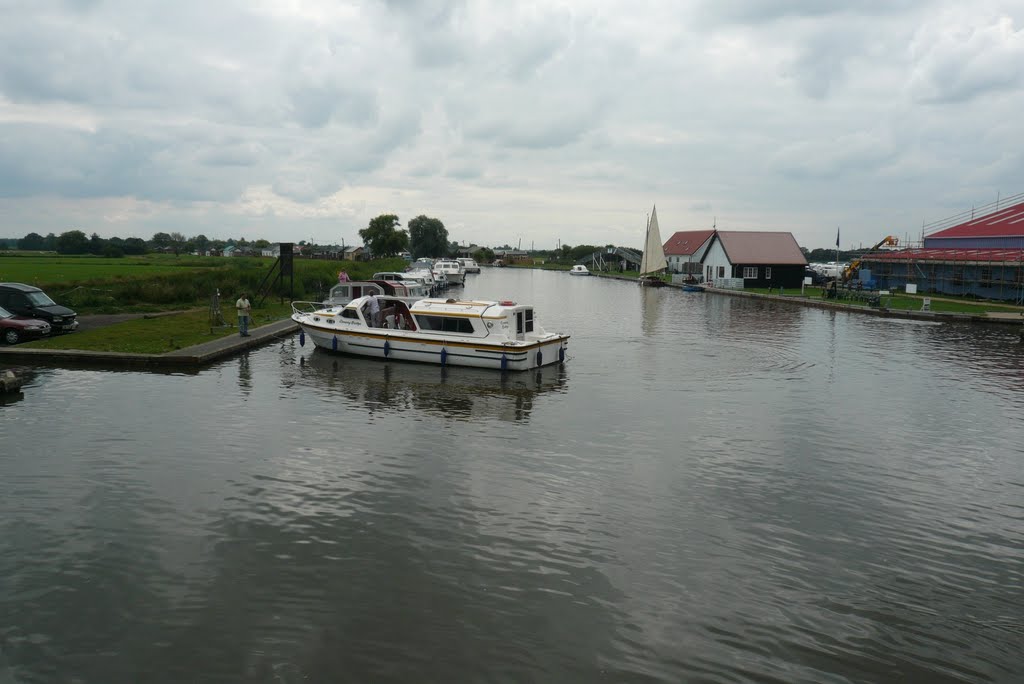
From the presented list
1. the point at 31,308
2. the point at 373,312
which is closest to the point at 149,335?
the point at 31,308

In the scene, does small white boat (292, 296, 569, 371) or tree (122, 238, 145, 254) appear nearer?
small white boat (292, 296, 569, 371)

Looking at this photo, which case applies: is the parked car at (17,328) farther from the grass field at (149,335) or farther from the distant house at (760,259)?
the distant house at (760,259)

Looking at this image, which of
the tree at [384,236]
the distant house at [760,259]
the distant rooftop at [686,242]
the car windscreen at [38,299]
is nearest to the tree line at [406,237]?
the tree at [384,236]

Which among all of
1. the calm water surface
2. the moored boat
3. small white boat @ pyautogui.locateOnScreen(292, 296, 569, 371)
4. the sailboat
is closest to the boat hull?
small white boat @ pyautogui.locateOnScreen(292, 296, 569, 371)

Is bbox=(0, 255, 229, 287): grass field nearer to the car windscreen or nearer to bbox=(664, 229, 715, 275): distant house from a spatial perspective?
the car windscreen

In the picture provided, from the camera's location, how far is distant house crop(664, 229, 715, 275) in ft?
350

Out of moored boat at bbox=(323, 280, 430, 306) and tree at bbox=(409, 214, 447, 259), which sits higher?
tree at bbox=(409, 214, 447, 259)

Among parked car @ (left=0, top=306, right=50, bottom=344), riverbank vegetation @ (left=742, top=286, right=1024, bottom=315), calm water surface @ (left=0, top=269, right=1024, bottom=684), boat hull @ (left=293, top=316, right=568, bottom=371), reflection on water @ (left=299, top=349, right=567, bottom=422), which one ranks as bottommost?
calm water surface @ (left=0, top=269, right=1024, bottom=684)

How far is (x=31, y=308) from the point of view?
96.0ft

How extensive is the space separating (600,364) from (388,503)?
17.6m

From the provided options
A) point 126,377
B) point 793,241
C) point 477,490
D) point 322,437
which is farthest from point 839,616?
point 793,241

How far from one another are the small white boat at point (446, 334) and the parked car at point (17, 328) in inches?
396

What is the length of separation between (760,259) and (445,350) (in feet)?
218

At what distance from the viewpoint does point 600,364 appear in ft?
96.5
